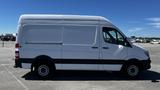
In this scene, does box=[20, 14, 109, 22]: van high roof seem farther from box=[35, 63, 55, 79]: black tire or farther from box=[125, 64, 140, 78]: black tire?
box=[125, 64, 140, 78]: black tire

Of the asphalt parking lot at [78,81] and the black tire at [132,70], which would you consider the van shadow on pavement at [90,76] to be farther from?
the black tire at [132,70]

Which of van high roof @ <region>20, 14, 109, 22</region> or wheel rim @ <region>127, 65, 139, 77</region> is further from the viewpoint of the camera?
wheel rim @ <region>127, 65, 139, 77</region>

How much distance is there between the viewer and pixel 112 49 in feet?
39.1

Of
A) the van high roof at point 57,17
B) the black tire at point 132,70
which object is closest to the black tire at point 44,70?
the van high roof at point 57,17

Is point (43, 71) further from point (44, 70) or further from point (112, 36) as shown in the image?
point (112, 36)

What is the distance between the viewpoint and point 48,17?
463 inches

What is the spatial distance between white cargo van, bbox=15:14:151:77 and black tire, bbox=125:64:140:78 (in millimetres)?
44

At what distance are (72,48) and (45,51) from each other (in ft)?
3.57

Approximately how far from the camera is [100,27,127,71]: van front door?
11898 mm

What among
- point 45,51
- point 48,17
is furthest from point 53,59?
point 48,17

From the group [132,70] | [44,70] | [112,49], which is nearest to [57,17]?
[44,70]

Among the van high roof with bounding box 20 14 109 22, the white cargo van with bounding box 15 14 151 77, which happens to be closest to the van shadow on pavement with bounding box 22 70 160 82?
the white cargo van with bounding box 15 14 151 77

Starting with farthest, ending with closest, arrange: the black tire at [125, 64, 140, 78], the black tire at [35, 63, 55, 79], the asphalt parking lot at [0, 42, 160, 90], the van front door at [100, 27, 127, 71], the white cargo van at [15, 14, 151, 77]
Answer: the black tire at [125, 64, 140, 78]
the van front door at [100, 27, 127, 71]
the black tire at [35, 63, 55, 79]
the white cargo van at [15, 14, 151, 77]
the asphalt parking lot at [0, 42, 160, 90]

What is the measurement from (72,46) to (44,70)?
1.49 m
